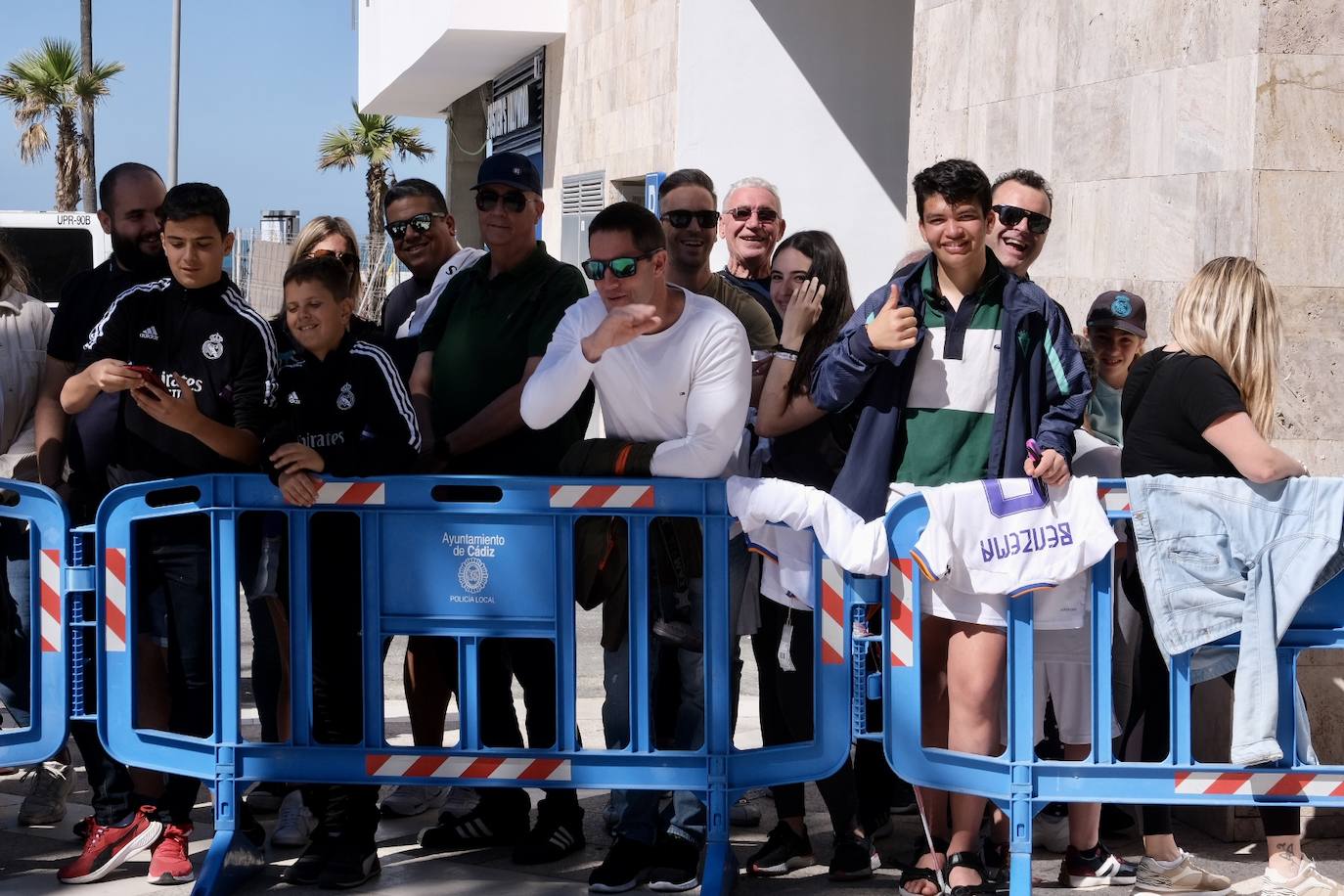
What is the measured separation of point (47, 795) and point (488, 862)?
1.79 meters

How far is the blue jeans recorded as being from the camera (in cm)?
485

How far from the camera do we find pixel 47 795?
18.7ft

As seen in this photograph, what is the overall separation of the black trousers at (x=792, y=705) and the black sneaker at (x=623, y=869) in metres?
0.52

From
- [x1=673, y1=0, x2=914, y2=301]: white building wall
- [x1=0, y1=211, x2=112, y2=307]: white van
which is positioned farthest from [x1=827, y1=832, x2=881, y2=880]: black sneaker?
[x1=673, y1=0, x2=914, y2=301]: white building wall

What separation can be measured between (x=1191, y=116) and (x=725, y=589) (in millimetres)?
Result: 3152

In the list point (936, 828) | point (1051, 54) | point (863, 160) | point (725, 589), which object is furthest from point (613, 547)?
point (863, 160)

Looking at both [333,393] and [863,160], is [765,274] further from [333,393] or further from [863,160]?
[863,160]

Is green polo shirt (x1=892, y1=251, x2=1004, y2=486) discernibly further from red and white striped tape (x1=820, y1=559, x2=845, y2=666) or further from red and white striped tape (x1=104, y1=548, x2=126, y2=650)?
red and white striped tape (x1=104, y1=548, x2=126, y2=650)

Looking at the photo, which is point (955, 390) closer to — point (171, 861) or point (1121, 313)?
point (1121, 313)

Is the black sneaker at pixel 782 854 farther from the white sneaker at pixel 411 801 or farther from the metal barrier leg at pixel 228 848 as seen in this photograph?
the metal barrier leg at pixel 228 848

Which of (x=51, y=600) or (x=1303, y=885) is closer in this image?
(x=1303, y=885)

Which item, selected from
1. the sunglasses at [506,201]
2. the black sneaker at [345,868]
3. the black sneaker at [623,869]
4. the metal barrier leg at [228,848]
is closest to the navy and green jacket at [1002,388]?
the black sneaker at [623,869]

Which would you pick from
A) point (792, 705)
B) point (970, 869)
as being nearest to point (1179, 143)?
point (792, 705)

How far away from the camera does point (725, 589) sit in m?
4.68
